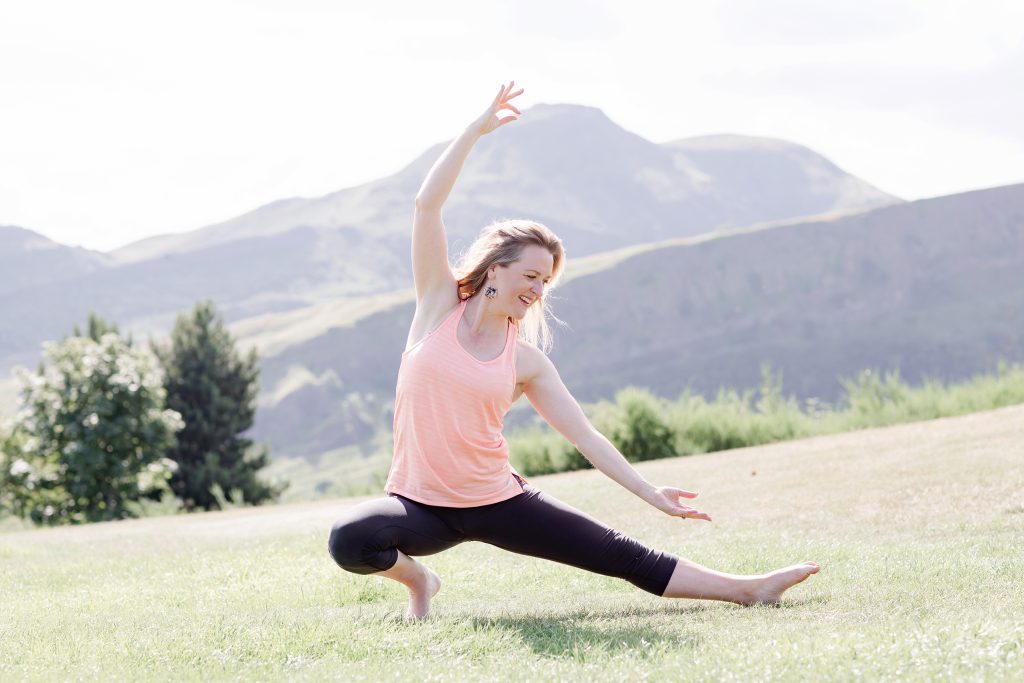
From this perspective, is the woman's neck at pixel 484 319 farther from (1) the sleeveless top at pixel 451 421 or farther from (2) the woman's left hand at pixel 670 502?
(2) the woman's left hand at pixel 670 502

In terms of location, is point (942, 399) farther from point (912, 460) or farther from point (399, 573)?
point (399, 573)

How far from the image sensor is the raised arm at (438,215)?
469 centimetres

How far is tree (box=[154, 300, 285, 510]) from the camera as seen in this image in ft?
88.3

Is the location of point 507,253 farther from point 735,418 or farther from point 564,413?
point 735,418

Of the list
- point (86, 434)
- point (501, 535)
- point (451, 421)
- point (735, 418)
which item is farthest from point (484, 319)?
point (86, 434)

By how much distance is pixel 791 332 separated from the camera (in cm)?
19100

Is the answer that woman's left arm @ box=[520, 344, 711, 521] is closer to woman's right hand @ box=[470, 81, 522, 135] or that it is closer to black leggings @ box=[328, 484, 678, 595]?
black leggings @ box=[328, 484, 678, 595]

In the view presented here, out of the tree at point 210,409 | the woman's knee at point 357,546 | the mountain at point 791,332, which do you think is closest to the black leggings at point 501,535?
the woman's knee at point 357,546

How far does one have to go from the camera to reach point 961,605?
14.6 ft

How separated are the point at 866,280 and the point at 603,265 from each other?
45.8 meters

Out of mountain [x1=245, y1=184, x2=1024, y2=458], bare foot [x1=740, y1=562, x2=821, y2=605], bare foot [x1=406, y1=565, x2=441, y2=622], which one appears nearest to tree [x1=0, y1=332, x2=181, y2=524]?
bare foot [x1=406, y1=565, x2=441, y2=622]

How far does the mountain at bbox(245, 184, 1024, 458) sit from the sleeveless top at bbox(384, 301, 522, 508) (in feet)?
526

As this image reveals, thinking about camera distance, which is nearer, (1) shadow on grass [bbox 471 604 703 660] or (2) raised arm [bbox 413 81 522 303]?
(1) shadow on grass [bbox 471 604 703 660]

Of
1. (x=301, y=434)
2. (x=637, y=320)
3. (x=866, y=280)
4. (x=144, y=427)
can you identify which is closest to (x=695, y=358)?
(x=637, y=320)
